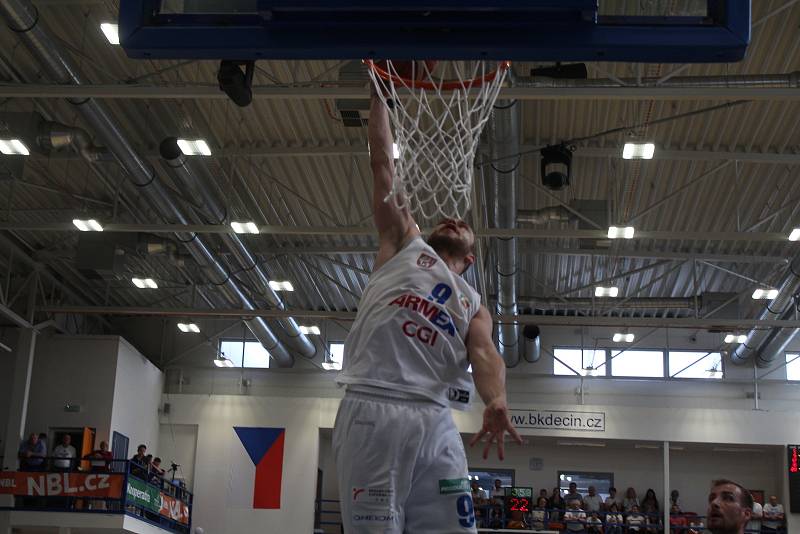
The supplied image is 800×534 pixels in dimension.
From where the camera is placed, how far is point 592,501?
2852 centimetres

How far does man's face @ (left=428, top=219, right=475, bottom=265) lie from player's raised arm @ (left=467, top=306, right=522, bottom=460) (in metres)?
0.33

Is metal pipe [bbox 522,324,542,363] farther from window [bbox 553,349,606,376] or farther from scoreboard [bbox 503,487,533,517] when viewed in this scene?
scoreboard [bbox 503,487,533,517]

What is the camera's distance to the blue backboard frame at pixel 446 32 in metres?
5.01

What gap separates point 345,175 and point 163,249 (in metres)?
4.45

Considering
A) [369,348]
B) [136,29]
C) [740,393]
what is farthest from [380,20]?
[740,393]

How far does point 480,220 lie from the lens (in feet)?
71.3

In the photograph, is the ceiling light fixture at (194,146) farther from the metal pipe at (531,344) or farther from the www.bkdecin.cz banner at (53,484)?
the metal pipe at (531,344)

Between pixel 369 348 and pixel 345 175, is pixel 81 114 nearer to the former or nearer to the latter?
pixel 345 175

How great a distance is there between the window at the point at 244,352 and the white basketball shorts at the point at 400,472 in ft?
87.4

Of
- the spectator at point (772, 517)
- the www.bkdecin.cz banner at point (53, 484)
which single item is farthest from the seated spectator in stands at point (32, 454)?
the spectator at point (772, 517)

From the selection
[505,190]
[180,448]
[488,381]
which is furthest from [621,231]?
[180,448]

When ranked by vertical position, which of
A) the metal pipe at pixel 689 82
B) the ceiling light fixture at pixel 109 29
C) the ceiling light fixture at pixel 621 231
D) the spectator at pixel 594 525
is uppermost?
the ceiling light fixture at pixel 109 29

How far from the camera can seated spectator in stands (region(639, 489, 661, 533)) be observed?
27505 mm

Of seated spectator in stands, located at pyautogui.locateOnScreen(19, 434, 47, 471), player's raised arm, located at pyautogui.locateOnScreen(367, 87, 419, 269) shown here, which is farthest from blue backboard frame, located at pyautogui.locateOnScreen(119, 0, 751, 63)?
seated spectator in stands, located at pyautogui.locateOnScreen(19, 434, 47, 471)
